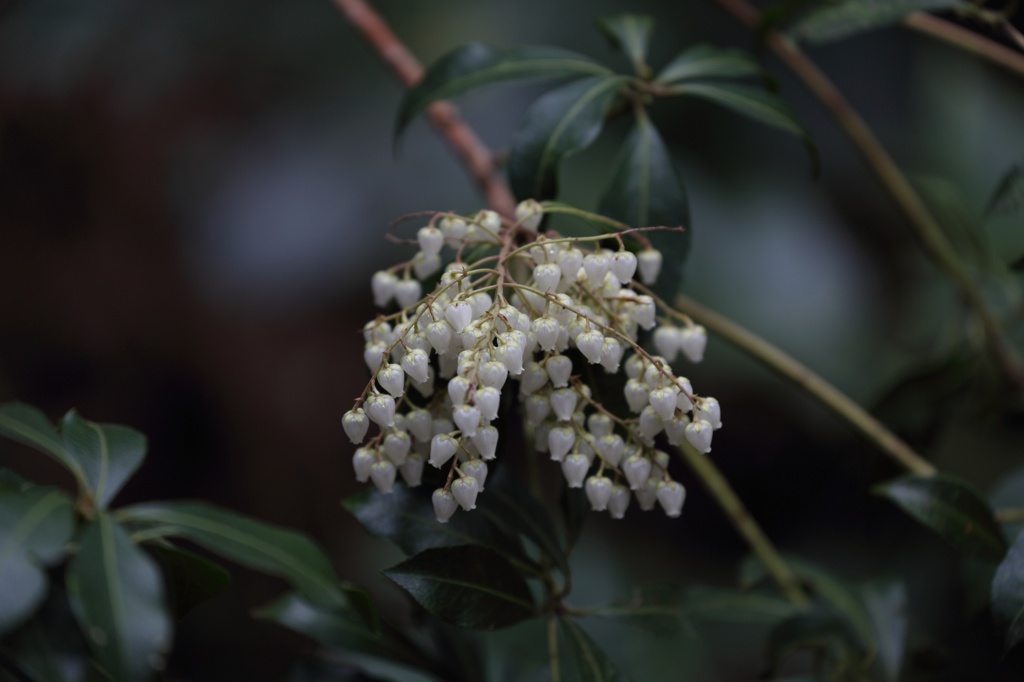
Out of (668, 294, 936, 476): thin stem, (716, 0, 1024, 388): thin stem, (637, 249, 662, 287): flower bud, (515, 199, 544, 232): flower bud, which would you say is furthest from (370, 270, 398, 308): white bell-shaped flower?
(716, 0, 1024, 388): thin stem

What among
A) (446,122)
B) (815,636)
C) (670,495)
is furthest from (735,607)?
(446,122)

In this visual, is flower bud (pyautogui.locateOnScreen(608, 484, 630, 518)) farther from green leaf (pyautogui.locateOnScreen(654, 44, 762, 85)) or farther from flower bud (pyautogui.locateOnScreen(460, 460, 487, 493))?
green leaf (pyautogui.locateOnScreen(654, 44, 762, 85))

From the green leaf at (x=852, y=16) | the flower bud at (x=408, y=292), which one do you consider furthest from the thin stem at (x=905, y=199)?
the flower bud at (x=408, y=292)

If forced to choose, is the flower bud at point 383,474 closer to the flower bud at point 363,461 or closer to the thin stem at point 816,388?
the flower bud at point 363,461

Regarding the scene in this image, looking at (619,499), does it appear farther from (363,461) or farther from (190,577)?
(190,577)

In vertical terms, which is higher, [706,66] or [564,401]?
[706,66]

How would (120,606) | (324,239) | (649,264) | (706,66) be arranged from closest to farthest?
(120,606), (649,264), (706,66), (324,239)
